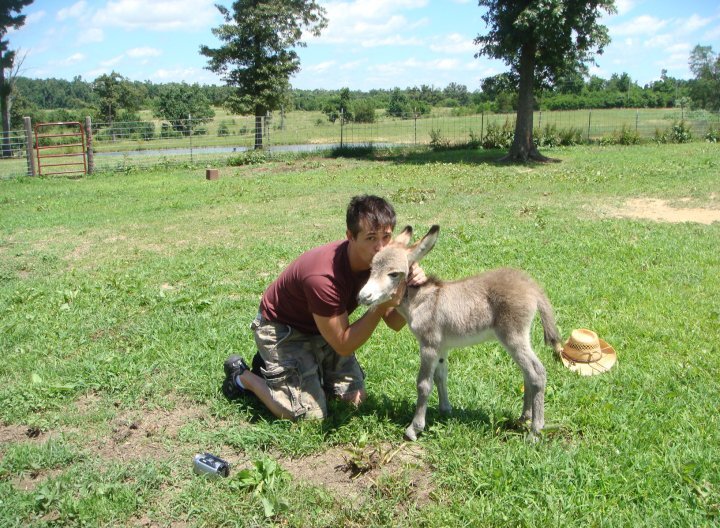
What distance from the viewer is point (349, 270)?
4316mm

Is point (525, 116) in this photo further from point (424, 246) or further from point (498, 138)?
point (424, 246)

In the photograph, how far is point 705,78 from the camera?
178ft

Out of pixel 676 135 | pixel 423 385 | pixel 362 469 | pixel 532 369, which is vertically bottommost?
pixel 362 469

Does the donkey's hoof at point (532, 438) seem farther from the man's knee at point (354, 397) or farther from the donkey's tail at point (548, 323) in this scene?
the man's knee at point (354, 397)

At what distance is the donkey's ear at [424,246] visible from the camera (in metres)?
3.80

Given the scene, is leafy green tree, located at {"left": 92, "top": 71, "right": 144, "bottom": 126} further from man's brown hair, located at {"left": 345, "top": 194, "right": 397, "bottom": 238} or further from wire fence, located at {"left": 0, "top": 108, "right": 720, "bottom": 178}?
man's brown hair, located at {"left": 345, "top": 194, "right": 397, "bottom": 238}

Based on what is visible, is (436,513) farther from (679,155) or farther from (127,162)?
(127,162)

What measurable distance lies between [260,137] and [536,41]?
1429 centimetres

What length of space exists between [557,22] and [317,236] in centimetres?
1511

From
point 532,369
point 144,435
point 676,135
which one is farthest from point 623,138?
point 144,435

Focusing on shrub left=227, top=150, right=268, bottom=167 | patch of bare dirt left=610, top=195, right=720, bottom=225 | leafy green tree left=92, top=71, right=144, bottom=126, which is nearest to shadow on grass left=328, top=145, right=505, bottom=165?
shrub left=227, top=150, right=268, bottom=167

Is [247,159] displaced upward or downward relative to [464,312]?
upward

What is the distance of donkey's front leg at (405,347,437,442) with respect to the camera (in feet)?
13.3

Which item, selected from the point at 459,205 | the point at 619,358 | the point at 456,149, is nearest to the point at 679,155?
the point at 456,149
